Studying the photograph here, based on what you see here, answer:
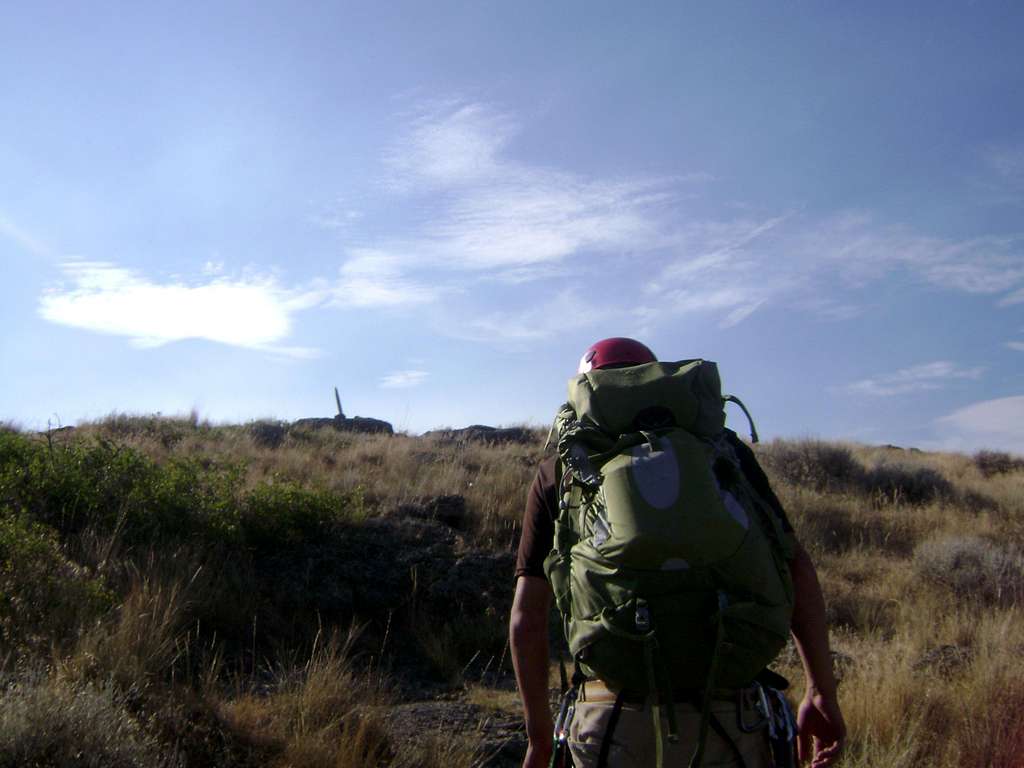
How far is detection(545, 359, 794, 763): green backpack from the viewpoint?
2.47 meters

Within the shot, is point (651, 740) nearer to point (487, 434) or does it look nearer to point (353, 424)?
point (487, 434)

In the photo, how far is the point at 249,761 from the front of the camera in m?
4.45

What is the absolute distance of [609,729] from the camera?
104 inches

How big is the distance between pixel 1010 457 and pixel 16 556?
23.4 m

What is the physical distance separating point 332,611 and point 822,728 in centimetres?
563

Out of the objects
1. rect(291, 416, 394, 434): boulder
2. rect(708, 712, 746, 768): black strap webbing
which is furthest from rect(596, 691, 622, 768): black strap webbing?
rect(291, 416, 394, 434): boulder

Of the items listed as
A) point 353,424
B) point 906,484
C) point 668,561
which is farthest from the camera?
point 353,424

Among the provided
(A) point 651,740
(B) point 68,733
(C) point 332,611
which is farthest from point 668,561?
(C) point 332,611

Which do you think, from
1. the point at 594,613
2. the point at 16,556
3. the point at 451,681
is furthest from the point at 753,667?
the point at 16,556

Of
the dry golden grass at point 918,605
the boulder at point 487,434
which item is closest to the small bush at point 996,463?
the dry golden grass at point 918,605

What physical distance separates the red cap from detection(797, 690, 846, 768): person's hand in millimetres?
1213

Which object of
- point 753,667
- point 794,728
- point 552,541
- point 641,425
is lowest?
point 794,728

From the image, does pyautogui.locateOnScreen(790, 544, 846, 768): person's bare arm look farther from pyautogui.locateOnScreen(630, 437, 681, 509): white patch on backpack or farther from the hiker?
pyautogui.locateOnScreen(630, 437, 681, 509): white patch on backpack

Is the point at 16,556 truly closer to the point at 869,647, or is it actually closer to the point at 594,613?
the point at 594,613
